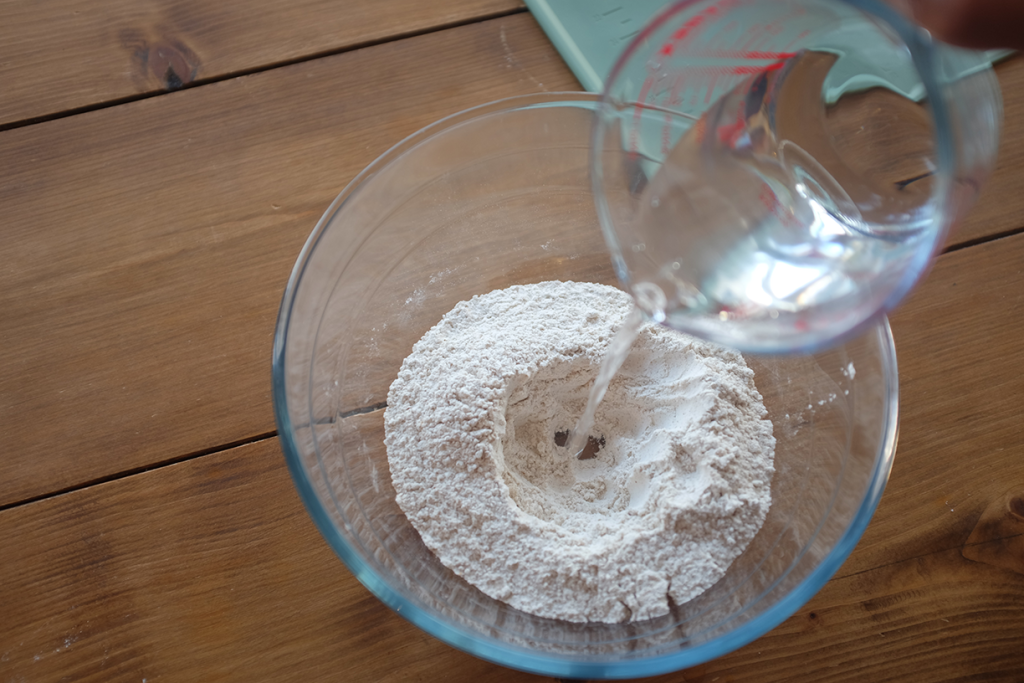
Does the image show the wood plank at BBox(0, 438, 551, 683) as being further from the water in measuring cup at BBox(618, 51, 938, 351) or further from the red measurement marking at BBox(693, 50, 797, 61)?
the red measurement marking at BBox(693, 50, 797, 61)

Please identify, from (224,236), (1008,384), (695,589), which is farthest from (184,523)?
(1008,384)

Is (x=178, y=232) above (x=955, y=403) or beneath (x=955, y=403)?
above

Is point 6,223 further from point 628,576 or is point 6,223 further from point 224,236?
point 628,576

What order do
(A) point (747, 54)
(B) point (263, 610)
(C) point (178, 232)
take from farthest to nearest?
1. (C) point (178, 232)
2. (B) point (263, 610)
3. (A) point (747, 54)

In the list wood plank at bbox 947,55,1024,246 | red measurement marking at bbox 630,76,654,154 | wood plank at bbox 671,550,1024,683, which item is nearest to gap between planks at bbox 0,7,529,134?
red measurement marking at bbox 630,76,654,154

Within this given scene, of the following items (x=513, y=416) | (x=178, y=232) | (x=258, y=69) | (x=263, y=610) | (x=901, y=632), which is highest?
(x=258, y=69)

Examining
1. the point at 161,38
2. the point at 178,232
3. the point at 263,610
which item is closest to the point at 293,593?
the point at 263,610

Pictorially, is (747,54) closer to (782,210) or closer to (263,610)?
(782,210)
